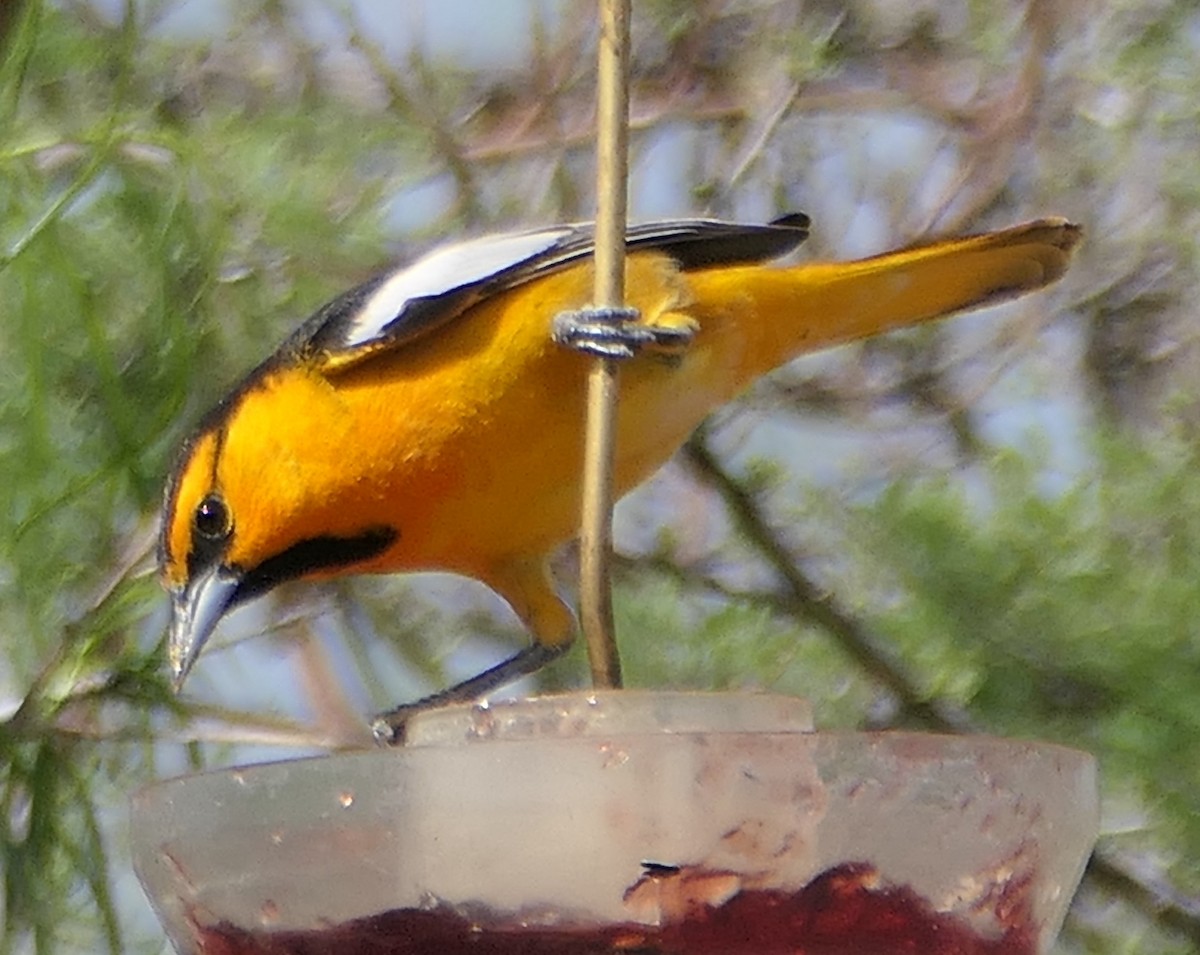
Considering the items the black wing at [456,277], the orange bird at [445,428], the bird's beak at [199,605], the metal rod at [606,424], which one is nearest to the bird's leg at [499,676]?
the orange bird at [445,428]

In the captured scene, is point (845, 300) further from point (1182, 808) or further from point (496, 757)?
point (496, 757)

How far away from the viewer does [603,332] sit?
0.95 m

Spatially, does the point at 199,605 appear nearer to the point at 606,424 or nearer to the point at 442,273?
the point at 442,273

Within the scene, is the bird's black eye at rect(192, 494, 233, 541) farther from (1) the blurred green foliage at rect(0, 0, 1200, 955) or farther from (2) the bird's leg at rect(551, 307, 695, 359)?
(2) the bird's leg at rect(551, 307, 695, 359)

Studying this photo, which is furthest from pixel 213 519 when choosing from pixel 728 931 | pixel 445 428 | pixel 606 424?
pixel 728 931

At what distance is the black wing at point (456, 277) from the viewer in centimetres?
125

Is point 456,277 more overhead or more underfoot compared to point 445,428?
more overhead

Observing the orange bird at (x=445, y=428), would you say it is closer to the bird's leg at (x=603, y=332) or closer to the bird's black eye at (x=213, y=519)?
the bird's black eye at (x=213, y=519)

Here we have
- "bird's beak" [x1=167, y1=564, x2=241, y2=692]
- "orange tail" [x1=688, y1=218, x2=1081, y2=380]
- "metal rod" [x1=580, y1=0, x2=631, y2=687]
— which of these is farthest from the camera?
"orange tail" [x1=688, y1=218, x2=1081, y2=380]

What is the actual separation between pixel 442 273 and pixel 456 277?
2 centimetres

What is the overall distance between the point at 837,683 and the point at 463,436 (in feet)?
2.09

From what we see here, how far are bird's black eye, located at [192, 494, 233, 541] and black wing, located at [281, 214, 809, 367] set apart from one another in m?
0.12

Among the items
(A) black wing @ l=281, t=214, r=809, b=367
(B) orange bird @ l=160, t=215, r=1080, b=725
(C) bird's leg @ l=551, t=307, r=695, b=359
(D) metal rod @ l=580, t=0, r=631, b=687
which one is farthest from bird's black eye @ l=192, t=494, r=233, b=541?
(D) metal rod @ l=580, t=0, r=631, b=687

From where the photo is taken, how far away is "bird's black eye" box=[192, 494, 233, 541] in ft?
4.08
